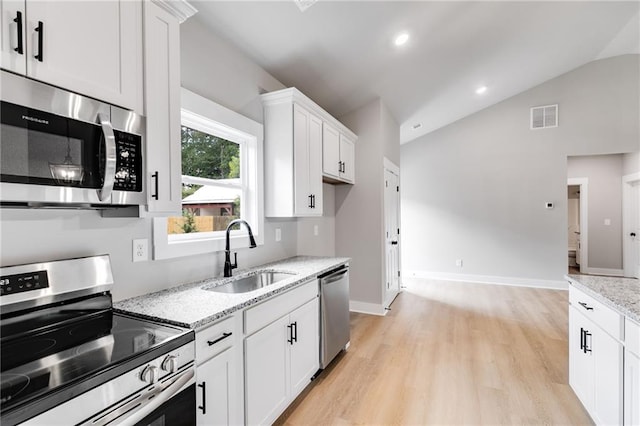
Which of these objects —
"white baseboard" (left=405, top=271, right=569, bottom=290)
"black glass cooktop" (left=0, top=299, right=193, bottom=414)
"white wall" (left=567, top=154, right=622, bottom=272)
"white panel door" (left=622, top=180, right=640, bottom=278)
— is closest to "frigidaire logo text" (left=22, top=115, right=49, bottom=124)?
"black glass cooktop" (left=0, top=299, right=193, bottom=414)

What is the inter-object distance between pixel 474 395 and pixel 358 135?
3239 mm

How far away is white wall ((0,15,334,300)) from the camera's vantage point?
1275 millimetres

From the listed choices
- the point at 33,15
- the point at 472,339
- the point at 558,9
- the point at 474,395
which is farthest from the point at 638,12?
the point at 33,15

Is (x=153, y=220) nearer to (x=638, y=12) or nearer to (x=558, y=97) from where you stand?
(x=638, y=12)

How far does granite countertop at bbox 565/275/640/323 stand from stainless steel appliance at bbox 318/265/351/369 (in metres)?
1.73

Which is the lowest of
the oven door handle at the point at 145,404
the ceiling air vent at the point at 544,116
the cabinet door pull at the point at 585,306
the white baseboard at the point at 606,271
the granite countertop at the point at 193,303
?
the white baseboard at the point at 606,271

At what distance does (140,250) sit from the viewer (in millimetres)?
1713

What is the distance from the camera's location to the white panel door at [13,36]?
38.9 inches

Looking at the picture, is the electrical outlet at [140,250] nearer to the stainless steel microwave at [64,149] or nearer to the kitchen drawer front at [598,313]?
the stainless steel microwave at [64,149]

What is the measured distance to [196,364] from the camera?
1319mm

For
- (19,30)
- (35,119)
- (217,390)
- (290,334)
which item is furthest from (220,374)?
(19,30)

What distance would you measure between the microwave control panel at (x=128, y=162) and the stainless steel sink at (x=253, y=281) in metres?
0.99

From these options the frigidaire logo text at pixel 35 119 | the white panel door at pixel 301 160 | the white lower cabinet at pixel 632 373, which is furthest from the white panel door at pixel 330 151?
the white lower cabinet at pixel 632 373

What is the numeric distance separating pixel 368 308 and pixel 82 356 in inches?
145
